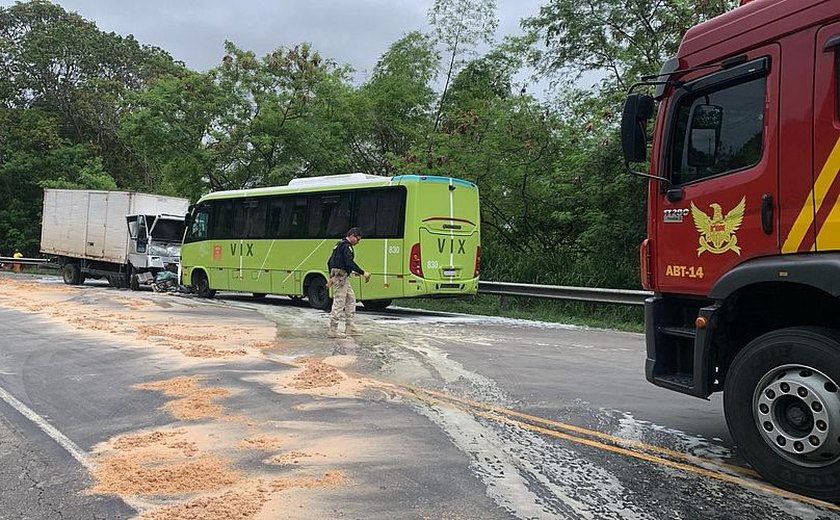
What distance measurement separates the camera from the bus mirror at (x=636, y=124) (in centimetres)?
507

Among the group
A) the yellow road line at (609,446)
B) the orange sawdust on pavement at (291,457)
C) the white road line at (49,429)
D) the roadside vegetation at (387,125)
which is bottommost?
the white road line at (49,429)

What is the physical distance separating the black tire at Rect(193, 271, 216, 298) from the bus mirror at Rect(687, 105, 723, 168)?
688 inches

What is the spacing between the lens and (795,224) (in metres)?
4.23

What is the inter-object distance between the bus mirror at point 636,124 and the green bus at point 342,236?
379 inches

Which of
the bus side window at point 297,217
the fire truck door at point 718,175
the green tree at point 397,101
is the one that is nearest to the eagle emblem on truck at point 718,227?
the fire truck door at point 718,175

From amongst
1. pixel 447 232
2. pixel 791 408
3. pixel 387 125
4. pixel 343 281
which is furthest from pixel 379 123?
pixel 791 408

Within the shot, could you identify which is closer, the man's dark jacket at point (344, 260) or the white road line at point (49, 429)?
the white road line at point (49, 429)

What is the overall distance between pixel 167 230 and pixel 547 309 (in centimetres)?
1455

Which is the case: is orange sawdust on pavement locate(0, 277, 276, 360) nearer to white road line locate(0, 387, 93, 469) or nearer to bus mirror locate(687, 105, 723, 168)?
white road line locate(0, 387, 93, 469)

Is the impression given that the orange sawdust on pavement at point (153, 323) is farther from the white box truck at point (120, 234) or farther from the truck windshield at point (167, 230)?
the truck windshield at point (167, 230)

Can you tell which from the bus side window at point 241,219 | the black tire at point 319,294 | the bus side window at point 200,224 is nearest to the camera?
the black tire at point 319,294

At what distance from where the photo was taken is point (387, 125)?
26422 mm

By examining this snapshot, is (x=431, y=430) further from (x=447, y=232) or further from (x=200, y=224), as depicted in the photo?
(x=200, y=224)

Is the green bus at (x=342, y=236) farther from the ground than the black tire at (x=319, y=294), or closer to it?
farther from the ground
